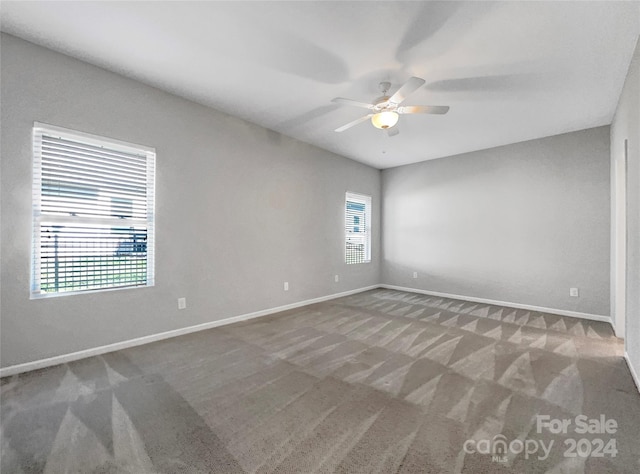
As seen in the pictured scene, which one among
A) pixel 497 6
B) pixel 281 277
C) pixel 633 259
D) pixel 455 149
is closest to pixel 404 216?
pixel 455 149

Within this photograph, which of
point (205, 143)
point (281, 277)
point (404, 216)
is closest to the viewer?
point (205, 143)

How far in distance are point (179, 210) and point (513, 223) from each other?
5.11 metres

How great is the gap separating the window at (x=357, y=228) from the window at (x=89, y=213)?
3610mm

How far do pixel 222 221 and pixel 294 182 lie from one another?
1464 millimetres

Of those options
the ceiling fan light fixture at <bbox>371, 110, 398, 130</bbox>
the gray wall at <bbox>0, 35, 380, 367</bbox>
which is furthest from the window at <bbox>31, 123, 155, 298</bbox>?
the ceiling fan light fixture at <bbox>371, 110, 398, 130</bbox>

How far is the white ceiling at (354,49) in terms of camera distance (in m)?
2.00

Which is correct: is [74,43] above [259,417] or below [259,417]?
above

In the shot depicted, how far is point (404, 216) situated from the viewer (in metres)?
6.12

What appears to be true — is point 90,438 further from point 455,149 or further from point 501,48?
point 455,149

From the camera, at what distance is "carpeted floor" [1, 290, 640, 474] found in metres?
1.46

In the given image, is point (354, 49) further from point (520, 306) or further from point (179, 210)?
point (520, 306)

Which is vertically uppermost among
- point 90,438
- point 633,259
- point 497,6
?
point 497,6

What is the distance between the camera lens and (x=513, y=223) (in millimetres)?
4664

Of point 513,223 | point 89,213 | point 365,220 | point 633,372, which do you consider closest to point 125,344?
point 89,213
